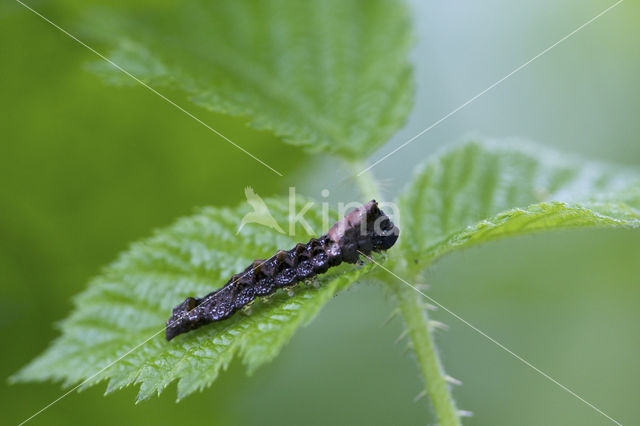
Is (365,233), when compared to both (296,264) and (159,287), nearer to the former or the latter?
(296,264)

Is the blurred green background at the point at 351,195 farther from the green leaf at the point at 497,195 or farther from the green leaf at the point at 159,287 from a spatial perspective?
the green leaf at the point at 159,287

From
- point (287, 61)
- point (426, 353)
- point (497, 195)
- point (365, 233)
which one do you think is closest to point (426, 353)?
point (426, 353)

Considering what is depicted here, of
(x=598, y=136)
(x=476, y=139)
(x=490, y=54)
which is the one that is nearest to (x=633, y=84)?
(x=598, y=136)

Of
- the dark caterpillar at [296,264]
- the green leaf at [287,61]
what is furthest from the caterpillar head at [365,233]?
the green leaf at [287,61]

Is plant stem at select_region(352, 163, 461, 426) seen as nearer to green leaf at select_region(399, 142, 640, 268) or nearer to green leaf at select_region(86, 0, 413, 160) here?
green leaf at select_region(399, 142, 640, 268)

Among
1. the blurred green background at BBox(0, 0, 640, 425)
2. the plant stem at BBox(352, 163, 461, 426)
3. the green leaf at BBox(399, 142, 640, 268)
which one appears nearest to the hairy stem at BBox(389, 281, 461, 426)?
the plant stem at BBox(352, 163, 461, 426)
